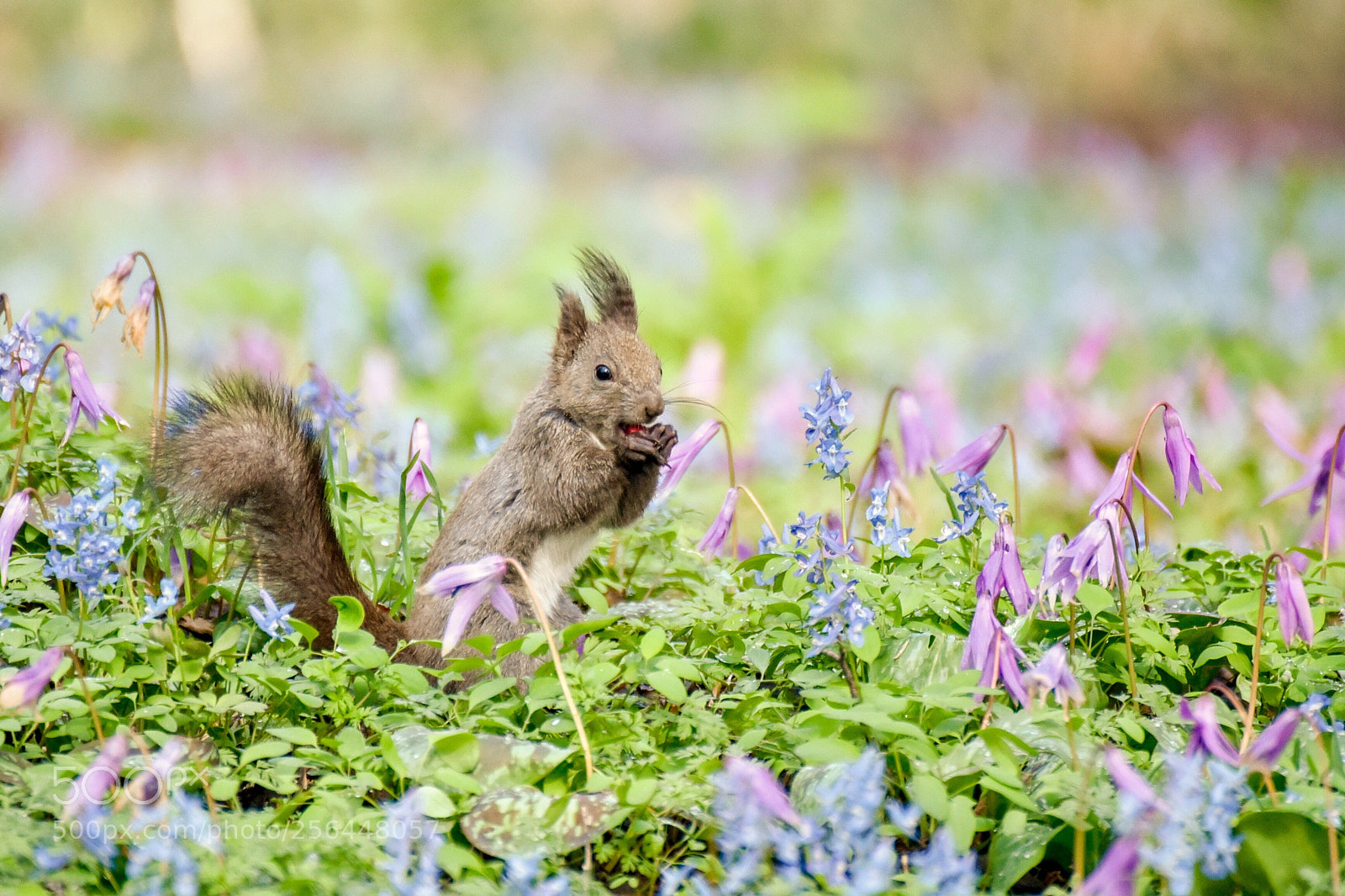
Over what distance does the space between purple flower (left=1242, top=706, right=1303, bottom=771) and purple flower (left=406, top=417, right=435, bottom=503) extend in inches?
57.6

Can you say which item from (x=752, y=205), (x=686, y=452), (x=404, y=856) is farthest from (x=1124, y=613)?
(x=752, y=205)

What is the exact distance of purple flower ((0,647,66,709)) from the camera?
4.59ft

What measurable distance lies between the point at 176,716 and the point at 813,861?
3.22 feet

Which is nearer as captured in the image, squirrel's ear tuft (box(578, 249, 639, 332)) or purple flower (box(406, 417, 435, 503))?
purple flower (box(406, 417, 435, 503))

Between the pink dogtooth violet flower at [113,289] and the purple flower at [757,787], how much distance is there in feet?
4.41

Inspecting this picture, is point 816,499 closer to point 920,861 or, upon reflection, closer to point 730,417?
point 730,417

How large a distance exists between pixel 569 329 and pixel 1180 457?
48.4 inches

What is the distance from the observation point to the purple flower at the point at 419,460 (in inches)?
96.3

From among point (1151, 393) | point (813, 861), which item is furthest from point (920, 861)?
point (1151, 393)

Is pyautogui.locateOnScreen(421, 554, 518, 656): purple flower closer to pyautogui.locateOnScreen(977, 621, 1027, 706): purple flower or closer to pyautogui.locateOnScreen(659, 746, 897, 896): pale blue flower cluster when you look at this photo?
pyautogui.locateOnScreen(659, 746, 897, 896): pale blue flower cluster

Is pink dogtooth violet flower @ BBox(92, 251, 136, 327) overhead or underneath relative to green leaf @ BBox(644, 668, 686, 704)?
overhead

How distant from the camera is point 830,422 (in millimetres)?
1897

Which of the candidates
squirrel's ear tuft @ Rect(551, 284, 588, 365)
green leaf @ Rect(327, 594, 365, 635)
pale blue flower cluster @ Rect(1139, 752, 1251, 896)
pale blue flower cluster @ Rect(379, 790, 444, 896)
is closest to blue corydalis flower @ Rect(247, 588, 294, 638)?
green leaf @ Rect(327, 594, 365, 635)

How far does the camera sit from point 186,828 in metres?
1.40
